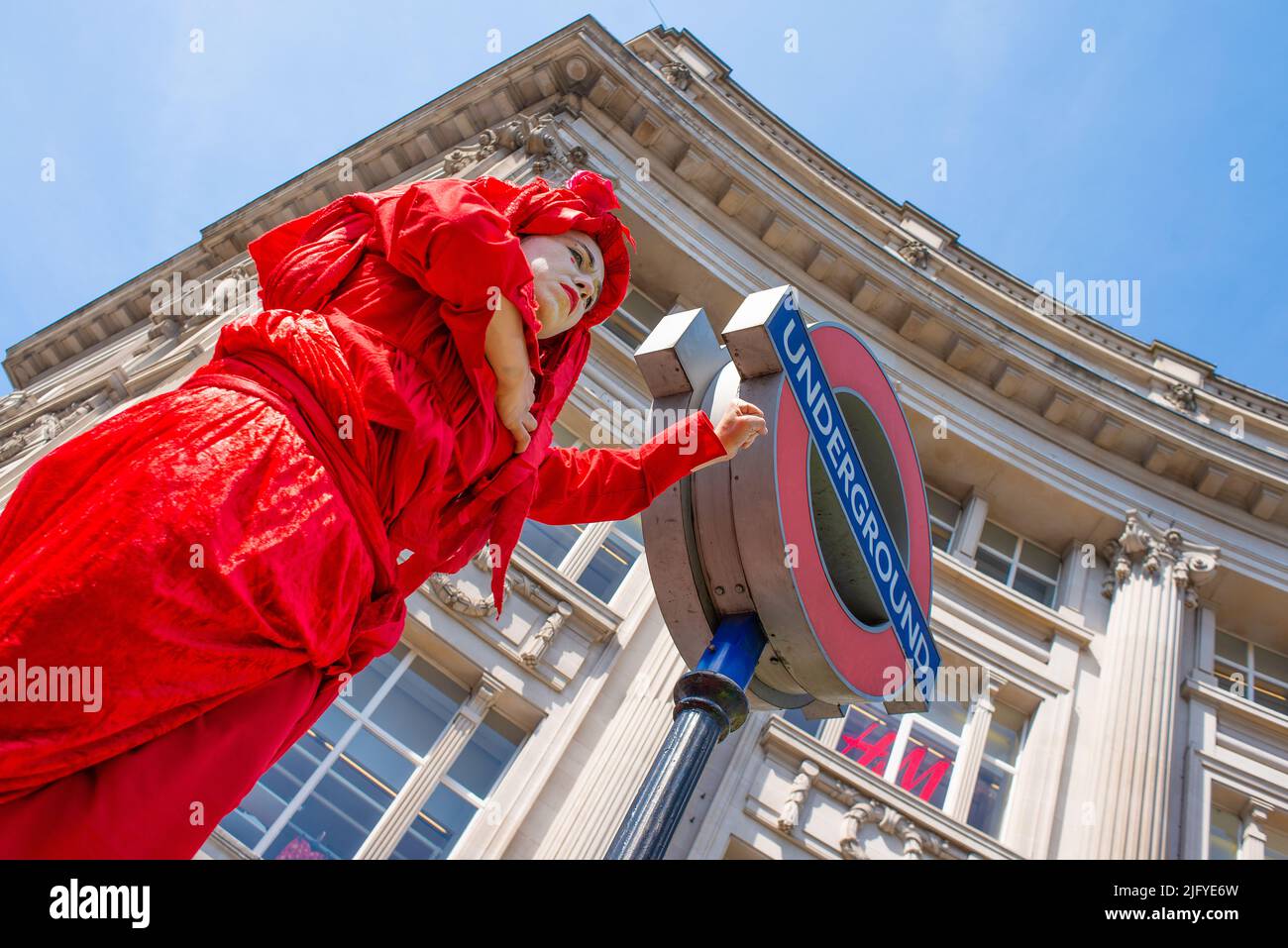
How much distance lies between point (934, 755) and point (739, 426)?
29.4ft

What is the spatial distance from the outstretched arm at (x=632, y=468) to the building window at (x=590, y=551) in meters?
7.30

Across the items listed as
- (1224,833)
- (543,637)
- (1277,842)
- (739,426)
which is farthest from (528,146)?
(1277,842)

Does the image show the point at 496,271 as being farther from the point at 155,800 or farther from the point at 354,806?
the point at 354,806

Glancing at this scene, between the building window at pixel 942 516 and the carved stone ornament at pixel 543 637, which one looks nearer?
the carved stone ornament at pixel 543 637

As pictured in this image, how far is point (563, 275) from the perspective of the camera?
3.06m

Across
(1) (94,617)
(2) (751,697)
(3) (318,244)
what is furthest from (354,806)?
(1) (94,617)

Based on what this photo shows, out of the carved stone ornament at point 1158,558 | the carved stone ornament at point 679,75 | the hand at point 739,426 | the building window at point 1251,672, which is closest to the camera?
the hand at point 739,426

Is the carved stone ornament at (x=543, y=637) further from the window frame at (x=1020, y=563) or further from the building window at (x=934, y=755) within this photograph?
the window frame at (x=1020, y=563)

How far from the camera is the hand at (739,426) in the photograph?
322cm

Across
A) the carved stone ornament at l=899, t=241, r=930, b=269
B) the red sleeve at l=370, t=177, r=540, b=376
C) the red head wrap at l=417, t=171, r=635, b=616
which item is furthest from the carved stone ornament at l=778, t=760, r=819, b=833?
the carved stone ornament at l=899, t=241, r=930, b=269

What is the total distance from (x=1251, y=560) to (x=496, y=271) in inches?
560

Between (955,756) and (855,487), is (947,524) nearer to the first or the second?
(955,756)

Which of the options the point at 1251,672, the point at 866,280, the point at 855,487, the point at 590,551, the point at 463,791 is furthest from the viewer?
the point at 866,280

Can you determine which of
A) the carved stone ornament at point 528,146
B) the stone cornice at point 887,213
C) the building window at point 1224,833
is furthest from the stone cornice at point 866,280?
the building window at point 1224,833
